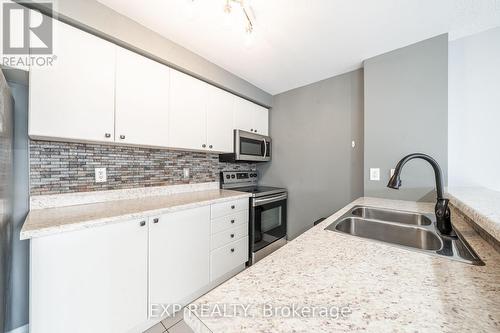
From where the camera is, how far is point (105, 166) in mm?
Answer: 1578

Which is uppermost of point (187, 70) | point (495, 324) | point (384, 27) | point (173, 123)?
point (384, 27)

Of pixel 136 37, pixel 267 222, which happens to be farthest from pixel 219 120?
pixel 267 222

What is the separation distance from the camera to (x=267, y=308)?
43 cm

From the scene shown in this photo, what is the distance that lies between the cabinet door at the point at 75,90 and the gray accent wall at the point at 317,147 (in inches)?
79.4

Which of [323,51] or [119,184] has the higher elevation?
[323,51]

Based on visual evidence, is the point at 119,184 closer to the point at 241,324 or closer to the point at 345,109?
the point at 241,324

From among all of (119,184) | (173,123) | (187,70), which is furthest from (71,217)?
(187,70)

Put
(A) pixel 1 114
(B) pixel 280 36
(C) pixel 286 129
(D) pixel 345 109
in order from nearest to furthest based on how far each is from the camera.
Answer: (A) pixel 1 114, (B) pixel 280 36, (D) pixel 345 109, (C) pixel 286 129

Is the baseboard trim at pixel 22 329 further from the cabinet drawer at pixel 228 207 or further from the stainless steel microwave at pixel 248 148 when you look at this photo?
the stainless steel microwave at pixel 248 148

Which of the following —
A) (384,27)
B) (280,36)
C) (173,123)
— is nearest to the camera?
(384,27)

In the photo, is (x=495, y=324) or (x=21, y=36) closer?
(x=495, y=324)

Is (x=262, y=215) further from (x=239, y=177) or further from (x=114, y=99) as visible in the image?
(x=114, y=99)

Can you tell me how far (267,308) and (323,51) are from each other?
2.07m

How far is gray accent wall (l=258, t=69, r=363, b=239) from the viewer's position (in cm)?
212
